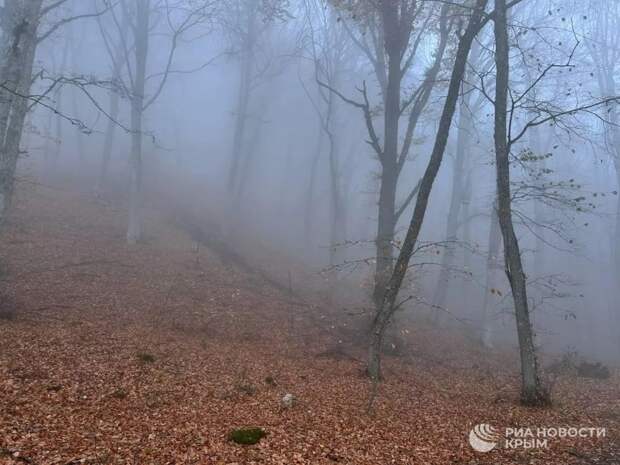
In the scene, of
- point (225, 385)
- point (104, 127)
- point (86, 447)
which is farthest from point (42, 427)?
point (104, 127)

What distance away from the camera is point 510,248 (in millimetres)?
7652

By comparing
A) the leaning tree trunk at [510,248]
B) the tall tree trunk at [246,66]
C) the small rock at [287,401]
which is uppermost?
the tall tree trunk at [246,66]

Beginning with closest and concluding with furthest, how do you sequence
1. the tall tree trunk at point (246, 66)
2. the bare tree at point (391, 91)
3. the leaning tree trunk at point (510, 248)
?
the leaning tree trunk at point (510, 248)
the bare tree at point (391, 91)
the tall tree trunk at point (246, 66)

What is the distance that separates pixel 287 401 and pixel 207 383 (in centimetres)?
141

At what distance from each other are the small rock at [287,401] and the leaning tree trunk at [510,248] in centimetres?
383

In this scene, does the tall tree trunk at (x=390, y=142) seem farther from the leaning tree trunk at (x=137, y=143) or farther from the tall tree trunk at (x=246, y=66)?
the tall tree trunk at (x=246, y=66)

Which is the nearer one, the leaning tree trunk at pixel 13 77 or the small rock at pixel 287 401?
the small rock at pixel 287 401

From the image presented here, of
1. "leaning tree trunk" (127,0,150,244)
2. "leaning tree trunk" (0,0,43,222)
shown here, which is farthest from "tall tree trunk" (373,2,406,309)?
"leaning tree trunk" (127,0,150,244)

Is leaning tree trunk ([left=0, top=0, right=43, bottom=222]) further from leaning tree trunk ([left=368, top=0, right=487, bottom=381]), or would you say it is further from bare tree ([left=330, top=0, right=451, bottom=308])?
leaning tree trunk ([left=368, top=0, right=487, bottom=381])

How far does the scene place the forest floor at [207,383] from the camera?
4.97 metres

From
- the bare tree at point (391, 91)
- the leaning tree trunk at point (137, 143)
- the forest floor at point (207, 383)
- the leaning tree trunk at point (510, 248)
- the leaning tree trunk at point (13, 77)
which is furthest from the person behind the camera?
the leaning tree trunk at point (137, 143)

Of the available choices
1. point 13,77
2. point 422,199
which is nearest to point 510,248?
point 422,199

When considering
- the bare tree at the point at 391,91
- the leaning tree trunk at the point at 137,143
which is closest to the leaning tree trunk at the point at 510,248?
the bare tree at the point at 391,91

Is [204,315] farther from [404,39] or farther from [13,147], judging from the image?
[404,39]
